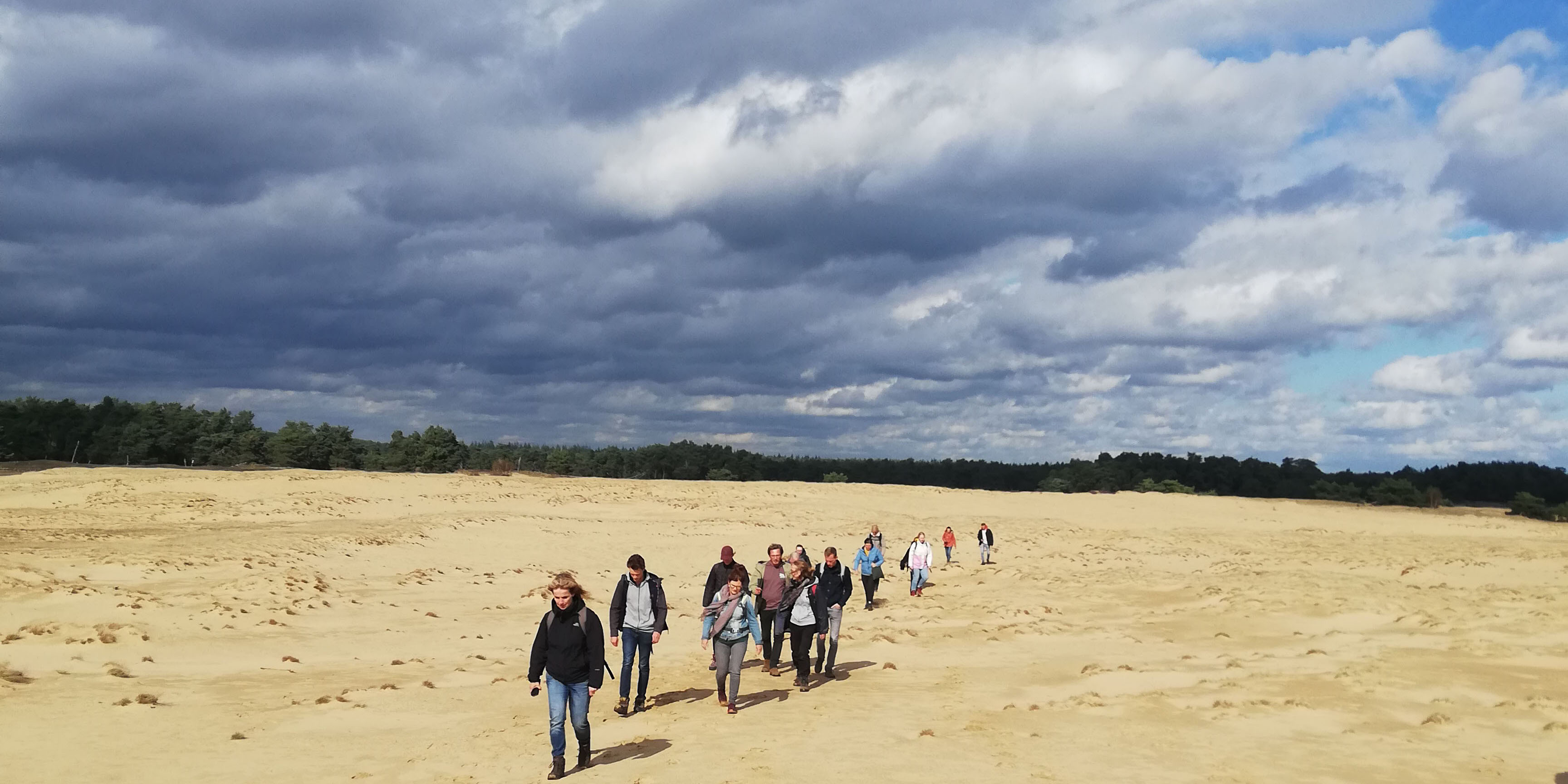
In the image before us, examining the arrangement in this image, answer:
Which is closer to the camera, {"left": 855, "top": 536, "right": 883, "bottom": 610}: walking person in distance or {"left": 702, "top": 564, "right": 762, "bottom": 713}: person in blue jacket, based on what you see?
{"left": 702, "top": 564, "right": 762, "bottom": 713}: person in blue jacket

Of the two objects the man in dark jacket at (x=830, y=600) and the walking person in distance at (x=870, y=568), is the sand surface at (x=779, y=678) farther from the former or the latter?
the walking person in distance at (x=870, y=568)

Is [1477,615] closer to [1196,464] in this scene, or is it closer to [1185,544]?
[1185,544]

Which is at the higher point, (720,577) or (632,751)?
(720,577)

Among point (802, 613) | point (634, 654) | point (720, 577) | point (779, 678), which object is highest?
point (720, 577)

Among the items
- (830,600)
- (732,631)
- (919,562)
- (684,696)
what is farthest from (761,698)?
(919,562)

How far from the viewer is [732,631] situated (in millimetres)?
13656

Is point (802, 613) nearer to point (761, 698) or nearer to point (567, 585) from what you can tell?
point (761, 698)

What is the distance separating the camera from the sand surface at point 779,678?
11.5 meters

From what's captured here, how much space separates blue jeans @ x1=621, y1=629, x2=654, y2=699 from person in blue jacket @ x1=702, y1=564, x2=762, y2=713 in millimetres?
869

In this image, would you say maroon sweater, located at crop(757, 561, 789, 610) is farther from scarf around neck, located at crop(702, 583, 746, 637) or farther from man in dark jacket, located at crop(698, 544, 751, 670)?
scarf around neck, located at crop(702, 583, 746, 637)

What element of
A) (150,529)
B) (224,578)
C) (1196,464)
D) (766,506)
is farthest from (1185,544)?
(1196,464)

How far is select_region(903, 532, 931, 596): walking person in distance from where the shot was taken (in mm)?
28547

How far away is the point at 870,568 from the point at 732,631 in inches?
510

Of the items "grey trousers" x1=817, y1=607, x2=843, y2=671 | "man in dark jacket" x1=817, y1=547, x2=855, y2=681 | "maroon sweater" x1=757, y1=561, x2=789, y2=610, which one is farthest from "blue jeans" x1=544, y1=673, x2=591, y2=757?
"grey trousers" x1=817, y1=607, x2=843, y2=671
